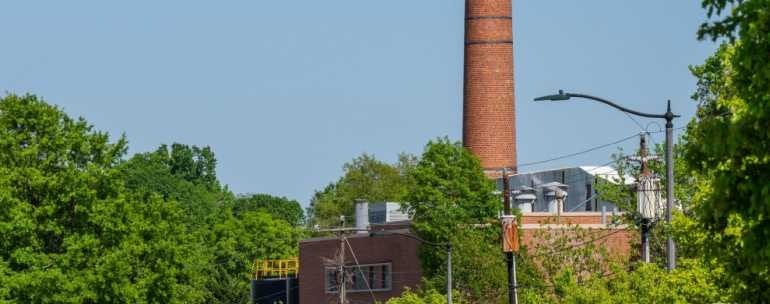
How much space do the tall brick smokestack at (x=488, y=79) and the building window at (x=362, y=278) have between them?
728 centimetres

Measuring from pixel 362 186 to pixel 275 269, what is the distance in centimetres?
4344

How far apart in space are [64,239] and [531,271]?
15.1m

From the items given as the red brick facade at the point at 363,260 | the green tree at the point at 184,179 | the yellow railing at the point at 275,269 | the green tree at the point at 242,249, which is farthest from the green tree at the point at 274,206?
the red brick facade at the point at 363,260

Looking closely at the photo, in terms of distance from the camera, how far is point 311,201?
570 feet

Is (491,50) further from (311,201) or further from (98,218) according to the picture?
(311,201)

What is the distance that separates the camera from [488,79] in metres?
89.1

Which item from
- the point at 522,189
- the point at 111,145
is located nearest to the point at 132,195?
the point at 111,145

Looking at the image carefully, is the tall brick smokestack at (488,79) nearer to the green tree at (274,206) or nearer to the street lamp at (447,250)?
the street lamp at (447,250)

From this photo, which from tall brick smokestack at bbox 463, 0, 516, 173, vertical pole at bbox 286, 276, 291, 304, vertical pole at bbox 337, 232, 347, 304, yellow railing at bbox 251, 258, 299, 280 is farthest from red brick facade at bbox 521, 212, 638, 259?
yellow railing at bbox 251, 258, 299, 280

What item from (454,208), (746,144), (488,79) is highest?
(488,79)

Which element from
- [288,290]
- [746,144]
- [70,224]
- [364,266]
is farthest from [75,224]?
[746,144]

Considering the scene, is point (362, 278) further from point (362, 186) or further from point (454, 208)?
point (362, 186)

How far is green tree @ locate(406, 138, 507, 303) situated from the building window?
16.8 ft

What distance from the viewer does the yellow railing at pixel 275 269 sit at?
10488cm
